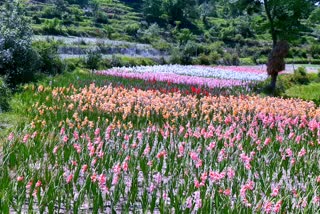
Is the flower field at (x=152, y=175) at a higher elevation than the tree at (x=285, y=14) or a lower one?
lower

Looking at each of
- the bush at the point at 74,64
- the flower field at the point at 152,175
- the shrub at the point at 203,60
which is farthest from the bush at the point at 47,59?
the shrub at the point at 203,60

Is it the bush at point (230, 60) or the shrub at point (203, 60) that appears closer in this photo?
the shrub at point (203, 60)

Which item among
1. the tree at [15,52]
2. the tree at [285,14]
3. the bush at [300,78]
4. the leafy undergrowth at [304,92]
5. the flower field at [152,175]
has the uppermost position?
the tree at [285,14]

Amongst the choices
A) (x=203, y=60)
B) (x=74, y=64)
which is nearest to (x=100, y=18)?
(x=203, y=60)

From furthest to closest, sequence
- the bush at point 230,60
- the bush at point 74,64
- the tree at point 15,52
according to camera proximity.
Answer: the bush at point 230,60 → the bush at point 74,64 → the tree at point 15,52

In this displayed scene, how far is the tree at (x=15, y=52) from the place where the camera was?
18930 millimetres

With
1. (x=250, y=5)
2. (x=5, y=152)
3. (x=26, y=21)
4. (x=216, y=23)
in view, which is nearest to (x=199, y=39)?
(x=216, y=23)

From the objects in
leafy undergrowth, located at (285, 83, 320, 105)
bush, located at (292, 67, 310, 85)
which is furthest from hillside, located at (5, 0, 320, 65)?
leafy undergrowth, located at (285, 83, 320, 105)

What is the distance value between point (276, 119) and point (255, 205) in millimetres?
6045

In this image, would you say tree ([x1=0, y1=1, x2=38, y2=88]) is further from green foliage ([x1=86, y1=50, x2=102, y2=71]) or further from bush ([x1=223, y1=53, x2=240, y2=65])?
bush ([x1=223, y1=53, x2=240, y2=65])

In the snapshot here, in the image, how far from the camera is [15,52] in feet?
63.9

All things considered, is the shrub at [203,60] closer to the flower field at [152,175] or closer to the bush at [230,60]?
the bush at [230,60]

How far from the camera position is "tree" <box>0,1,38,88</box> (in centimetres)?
1893

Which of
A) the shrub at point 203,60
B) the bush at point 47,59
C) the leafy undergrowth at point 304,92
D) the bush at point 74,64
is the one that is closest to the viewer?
the leafy undergrowth at point 304,92
